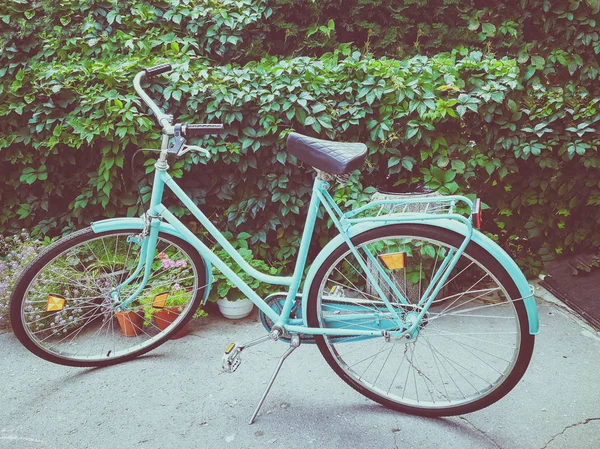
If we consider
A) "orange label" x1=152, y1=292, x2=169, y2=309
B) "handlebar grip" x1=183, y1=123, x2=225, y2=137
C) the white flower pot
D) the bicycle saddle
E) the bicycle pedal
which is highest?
"handlebar grip" x1=183, y1=123, x2=225, y2=137

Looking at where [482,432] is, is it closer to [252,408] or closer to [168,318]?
[252,408]

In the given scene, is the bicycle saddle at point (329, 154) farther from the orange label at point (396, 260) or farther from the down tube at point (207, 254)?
the down tube at point (207, 254)

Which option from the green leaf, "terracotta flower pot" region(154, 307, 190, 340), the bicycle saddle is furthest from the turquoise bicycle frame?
the green leaf

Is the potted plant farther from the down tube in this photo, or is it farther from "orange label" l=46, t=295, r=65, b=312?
"orange label" l=46, t=295, r=65, b=312

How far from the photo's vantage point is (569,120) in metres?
3.44

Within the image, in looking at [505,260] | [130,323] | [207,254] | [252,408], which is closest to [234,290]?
[130,323]

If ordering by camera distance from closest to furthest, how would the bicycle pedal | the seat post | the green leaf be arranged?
the seat post → the bicycle pedal → the green leaf

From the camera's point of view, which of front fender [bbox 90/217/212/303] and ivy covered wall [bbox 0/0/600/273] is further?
ivy covered wall [bbox 0/0/600/273]

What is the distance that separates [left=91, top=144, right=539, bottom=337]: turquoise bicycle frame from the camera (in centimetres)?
214

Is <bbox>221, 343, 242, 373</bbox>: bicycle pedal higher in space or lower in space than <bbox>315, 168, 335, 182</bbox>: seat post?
lower

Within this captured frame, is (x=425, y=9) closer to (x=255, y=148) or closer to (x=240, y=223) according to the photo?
(x=255, y=148)

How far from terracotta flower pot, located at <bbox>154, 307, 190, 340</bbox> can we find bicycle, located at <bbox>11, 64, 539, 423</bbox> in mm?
14

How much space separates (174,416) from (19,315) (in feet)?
3.35

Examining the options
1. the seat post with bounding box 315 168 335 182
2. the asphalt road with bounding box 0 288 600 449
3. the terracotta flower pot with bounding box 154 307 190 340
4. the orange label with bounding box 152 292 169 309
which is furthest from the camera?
the terracotta flower pot with bounding box 154 307 190 340
